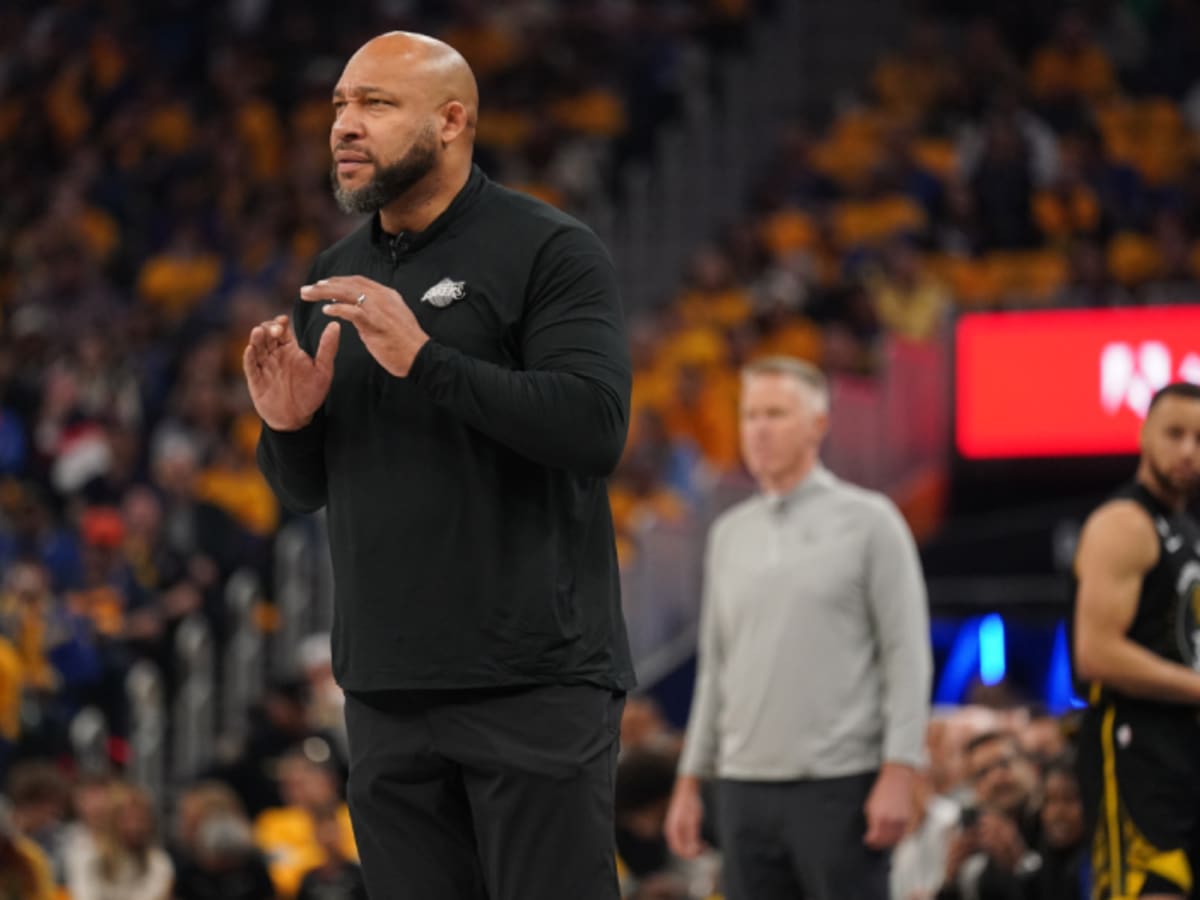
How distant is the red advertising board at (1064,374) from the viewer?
10.7 m

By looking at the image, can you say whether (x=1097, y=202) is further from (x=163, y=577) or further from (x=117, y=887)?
(x=117, y=887)

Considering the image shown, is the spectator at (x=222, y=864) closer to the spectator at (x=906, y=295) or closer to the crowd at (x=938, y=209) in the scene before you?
the crowd at (x=938, y=209)

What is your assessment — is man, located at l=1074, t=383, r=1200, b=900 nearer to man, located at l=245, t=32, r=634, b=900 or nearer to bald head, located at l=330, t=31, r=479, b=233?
man, located at l=245, t=32, r=634, b=900

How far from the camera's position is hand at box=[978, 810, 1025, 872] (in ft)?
21.6

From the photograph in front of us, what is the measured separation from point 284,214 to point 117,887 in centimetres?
870

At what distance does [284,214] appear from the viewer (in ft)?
54.1

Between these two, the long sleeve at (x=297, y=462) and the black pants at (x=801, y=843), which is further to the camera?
the black pants at (x=801, y=843)

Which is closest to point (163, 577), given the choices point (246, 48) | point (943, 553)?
point (943, 553)

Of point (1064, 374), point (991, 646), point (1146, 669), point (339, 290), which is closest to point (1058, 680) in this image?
point (991, 646)

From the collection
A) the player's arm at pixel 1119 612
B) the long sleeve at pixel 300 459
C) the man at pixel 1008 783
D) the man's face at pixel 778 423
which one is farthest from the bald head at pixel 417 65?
the man at pixel 1008 783

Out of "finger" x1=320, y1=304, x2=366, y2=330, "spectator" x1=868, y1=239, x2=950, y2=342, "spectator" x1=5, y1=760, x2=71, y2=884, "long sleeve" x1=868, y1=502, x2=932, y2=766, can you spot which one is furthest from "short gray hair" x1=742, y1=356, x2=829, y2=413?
"spectator" x1=868, y1=239, x2=950, y2=342

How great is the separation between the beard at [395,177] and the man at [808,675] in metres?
Result: 2.42

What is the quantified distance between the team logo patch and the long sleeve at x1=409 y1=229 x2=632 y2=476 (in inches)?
4.2

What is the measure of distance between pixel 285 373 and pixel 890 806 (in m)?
2.46
